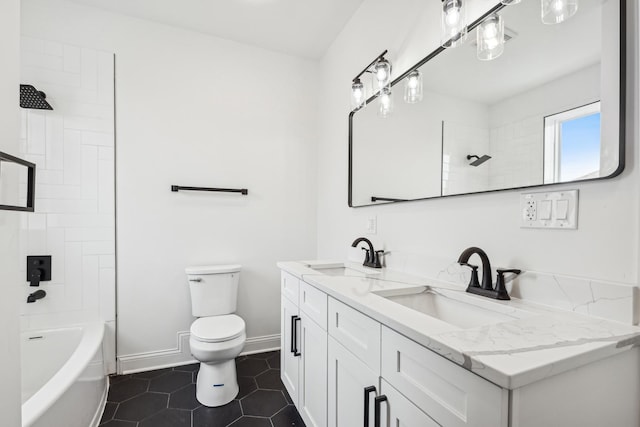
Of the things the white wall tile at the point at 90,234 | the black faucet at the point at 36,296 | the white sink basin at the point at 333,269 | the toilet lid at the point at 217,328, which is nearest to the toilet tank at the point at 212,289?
the toilet lid at the point at 217,328

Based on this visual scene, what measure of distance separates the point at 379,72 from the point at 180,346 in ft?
7.97

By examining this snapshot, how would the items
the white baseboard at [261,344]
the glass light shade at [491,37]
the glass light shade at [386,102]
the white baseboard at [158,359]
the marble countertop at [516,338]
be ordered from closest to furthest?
1. the marble countertop at [516,338]
2. the glass light shade at [491,37]
3. the glass light shade at [386,102]
4. the white baseboard at [158,359]
5. the white baseboard at [261,344]

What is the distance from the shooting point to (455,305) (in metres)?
1.14

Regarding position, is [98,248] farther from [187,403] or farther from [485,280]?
[485,280]

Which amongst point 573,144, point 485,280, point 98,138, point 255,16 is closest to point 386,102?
point 573,144

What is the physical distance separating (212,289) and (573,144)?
7.24 feet

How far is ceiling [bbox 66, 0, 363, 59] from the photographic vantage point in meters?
2.08

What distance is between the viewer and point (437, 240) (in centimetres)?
142

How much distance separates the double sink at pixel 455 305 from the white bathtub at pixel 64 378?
1.39 metres

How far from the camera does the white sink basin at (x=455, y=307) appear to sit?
3.18ft

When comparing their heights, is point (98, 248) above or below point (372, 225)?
below

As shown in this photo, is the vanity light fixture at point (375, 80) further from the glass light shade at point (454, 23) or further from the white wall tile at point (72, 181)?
the white wall tile at point (72, 181)

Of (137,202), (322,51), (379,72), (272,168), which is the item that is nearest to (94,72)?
(137,202)

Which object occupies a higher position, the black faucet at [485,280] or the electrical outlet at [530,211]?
the electrical outlet at [530,211]
